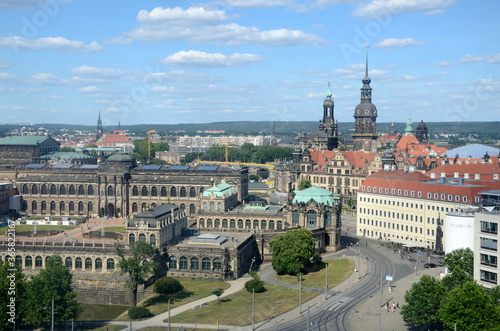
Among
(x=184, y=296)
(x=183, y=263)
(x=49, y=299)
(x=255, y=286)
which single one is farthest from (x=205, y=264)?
(x=49, y=299)

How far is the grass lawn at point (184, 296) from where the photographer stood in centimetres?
9488

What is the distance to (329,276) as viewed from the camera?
4358 inches

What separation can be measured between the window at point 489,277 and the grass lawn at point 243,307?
29565 millimetres

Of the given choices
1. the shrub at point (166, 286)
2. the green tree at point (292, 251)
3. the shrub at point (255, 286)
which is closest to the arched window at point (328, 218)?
the green tree at point (292, 251)

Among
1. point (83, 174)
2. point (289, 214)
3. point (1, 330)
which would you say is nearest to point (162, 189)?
point (83, 174)

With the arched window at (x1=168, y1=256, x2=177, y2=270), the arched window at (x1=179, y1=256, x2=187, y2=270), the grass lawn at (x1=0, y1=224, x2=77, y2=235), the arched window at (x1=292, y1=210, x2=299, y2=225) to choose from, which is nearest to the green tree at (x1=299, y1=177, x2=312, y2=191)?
the arched window at (x1=292, y1=210, x2=299, y2=225)

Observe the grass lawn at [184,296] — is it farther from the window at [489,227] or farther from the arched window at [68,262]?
the window at [489,227]

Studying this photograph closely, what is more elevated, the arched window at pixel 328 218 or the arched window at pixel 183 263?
the arched window at pixel 328 218

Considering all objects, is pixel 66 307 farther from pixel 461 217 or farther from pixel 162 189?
pixel 162 189

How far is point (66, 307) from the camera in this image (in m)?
85.9

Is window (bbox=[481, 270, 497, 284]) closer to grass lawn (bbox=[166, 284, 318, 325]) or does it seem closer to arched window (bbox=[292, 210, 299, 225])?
grass lawn (bbox=[166, 284, 318, 325])

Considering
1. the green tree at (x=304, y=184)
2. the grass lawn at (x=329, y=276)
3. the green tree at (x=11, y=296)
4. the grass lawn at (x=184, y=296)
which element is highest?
the green tree at (x=304, y=184)

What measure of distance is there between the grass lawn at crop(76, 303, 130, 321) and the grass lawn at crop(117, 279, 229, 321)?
3.46 m

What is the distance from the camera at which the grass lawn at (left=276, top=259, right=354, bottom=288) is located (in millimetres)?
106438
